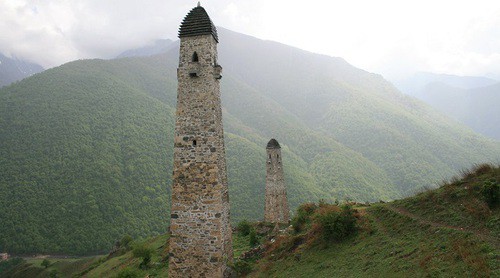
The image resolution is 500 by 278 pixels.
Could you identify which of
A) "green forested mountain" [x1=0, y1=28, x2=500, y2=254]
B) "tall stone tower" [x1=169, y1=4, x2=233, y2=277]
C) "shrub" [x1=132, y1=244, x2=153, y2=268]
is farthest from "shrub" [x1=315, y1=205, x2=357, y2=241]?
"green forested mountain" [x1=0, y1=28, x2=500, y2=254]

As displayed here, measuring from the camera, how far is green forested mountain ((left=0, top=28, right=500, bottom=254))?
4547cm

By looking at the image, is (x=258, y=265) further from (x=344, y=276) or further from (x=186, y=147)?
(x=186, y=147)

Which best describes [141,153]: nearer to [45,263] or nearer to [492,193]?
[45,263]

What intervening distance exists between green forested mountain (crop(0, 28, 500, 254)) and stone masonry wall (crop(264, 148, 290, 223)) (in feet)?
67.4

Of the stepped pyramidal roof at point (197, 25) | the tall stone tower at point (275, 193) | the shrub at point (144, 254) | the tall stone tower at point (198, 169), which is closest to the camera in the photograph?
the tall stone tower at point (198, 169)

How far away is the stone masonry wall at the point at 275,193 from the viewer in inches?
944

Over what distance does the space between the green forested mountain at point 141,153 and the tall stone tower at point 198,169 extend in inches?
1285

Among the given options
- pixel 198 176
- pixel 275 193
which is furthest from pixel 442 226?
pixel 275 193

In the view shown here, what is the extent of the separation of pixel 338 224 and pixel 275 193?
12098mm

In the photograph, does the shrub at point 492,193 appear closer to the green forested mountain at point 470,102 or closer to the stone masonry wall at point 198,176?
the stone masonry wall at point 198,176

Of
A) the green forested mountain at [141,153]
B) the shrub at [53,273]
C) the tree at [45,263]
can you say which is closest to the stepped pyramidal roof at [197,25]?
the shrub at [53,273]

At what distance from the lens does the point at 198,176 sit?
1189 centimetres

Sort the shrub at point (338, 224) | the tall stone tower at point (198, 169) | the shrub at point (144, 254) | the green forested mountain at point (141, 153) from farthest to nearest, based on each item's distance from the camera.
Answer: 1. the green forested mountain at point (141, 153)
2. the shrub at point (144, 254)
3. the shrub at point (338, 224)
4. the tall stone tower at point (198, 169)

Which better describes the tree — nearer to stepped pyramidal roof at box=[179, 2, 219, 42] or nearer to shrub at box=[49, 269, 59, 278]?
shrub at box=[49, 269, 59, 278]
